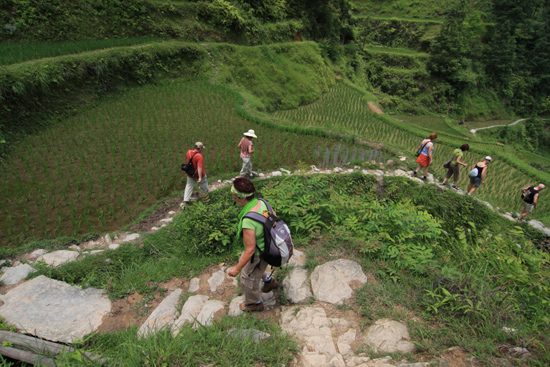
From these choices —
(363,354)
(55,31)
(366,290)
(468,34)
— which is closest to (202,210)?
(366,290)

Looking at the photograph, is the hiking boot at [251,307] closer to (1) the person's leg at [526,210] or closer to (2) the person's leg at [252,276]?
(2) the person's leg at [252,276]

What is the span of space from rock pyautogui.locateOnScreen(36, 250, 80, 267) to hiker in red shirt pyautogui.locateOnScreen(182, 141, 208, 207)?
1985mm

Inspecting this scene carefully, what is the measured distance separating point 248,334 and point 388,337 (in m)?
1.25

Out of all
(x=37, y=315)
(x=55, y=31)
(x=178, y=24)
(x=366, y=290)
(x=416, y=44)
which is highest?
(x=416, y=44)

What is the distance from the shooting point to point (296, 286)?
328cm

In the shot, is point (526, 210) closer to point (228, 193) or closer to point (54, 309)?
point (228, 193)

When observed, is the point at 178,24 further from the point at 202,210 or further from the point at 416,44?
the point at 416,44

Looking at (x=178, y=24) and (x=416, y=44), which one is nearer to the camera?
(x=178, y=24)

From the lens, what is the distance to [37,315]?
3.02m

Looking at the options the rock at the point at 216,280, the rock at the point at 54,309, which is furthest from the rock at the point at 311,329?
the rock at the point at 54,309

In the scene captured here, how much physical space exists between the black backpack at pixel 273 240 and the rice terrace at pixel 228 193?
0.65 m

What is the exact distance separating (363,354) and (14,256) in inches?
205

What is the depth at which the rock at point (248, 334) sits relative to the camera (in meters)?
2.41

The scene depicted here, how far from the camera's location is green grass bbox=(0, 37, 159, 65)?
9062mm
